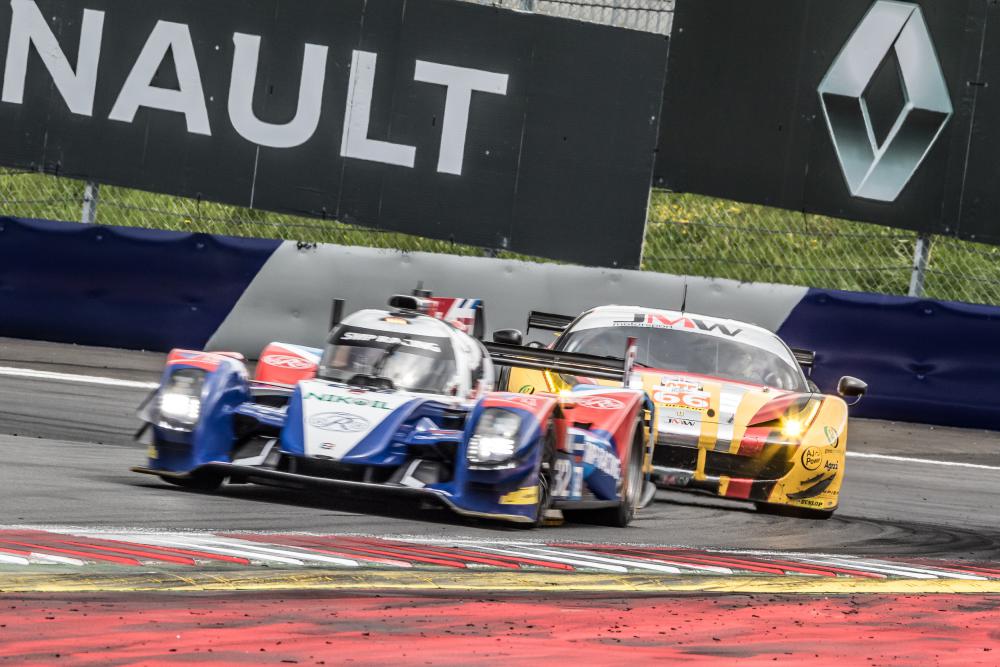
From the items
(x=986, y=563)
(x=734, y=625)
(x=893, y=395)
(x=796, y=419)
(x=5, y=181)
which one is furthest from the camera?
(x=5, y=181)

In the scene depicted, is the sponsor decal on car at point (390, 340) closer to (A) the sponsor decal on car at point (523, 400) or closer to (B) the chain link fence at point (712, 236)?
(A) the sponsor decal on car at point (523, 400)

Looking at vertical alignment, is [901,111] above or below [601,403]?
above

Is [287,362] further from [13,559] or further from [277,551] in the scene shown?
[13,559]

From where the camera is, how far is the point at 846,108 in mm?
15250

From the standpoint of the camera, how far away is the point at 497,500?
7.64 m

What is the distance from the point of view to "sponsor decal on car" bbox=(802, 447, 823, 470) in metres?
10.1

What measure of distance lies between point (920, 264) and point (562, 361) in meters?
6.51

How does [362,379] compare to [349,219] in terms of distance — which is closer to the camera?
[362,379]

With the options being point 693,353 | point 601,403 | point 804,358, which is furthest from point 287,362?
point 804,358

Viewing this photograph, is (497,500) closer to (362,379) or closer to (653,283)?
(362,379)

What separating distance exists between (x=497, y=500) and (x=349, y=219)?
333 inches

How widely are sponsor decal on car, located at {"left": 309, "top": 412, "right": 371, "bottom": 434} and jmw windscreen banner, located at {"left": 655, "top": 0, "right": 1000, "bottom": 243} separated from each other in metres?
8.21

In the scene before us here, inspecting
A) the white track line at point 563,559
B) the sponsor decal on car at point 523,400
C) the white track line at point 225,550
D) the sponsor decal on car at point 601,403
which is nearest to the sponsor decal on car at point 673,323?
the sponsor decal on car at point 601,403

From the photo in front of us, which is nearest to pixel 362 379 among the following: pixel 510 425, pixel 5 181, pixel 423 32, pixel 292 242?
pixel 510 425
